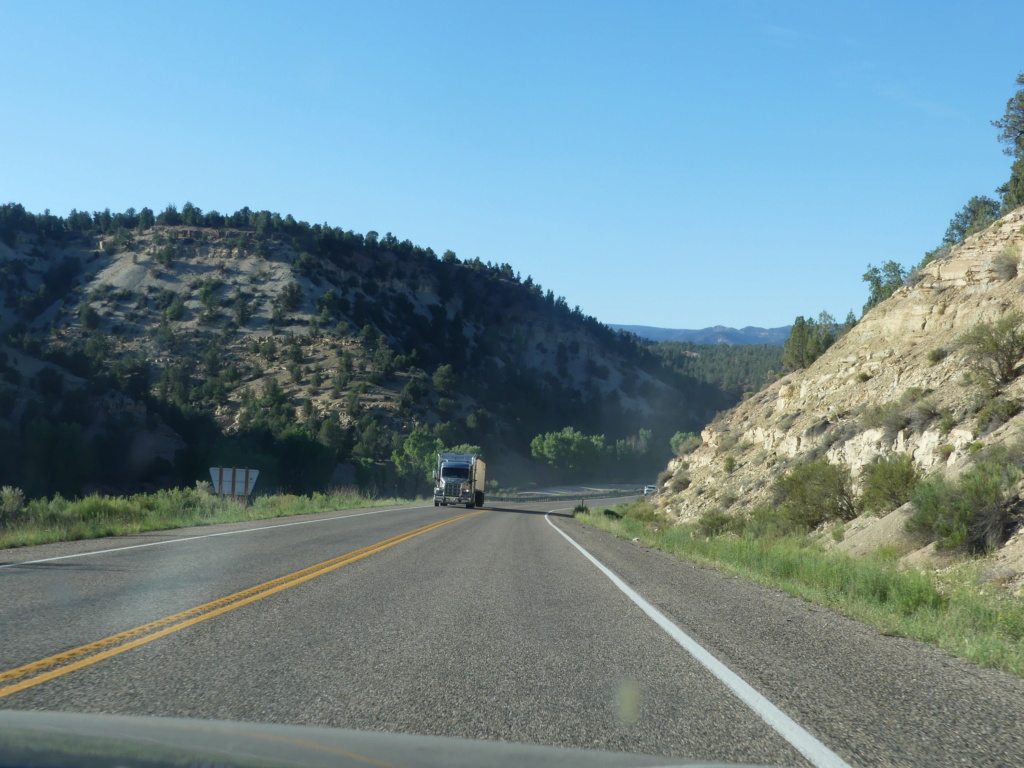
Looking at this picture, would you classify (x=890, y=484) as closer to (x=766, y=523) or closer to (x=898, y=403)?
(x=898, y=403)

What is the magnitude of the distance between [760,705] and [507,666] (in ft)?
6.07

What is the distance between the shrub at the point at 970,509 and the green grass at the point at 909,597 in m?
0.85

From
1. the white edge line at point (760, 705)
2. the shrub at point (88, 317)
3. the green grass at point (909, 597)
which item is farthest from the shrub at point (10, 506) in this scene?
the shrub at point (88, 317)

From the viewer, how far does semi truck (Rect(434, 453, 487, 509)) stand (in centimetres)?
5112

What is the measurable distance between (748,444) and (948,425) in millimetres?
15756

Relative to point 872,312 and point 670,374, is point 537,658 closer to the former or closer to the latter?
point 872,312

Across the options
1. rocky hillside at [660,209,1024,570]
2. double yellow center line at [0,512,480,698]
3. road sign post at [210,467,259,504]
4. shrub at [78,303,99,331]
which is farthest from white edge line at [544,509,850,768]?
shrub at [78,303,99,331]

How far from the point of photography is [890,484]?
1942cm

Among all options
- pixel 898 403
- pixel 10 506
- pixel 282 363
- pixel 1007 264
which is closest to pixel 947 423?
pixel 898 403

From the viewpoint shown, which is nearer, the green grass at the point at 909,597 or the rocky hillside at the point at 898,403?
the green grass at the point at 909,597

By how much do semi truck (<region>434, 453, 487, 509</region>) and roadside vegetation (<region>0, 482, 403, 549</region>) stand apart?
16768 mm

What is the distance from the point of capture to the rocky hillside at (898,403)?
1961 cm

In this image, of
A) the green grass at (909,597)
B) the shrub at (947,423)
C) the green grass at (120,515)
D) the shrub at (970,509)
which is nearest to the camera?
the green grass at (909,597)

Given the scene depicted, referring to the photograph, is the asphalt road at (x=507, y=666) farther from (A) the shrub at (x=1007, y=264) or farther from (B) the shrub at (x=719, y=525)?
(A) the shrub at (x=1007, y=264)
